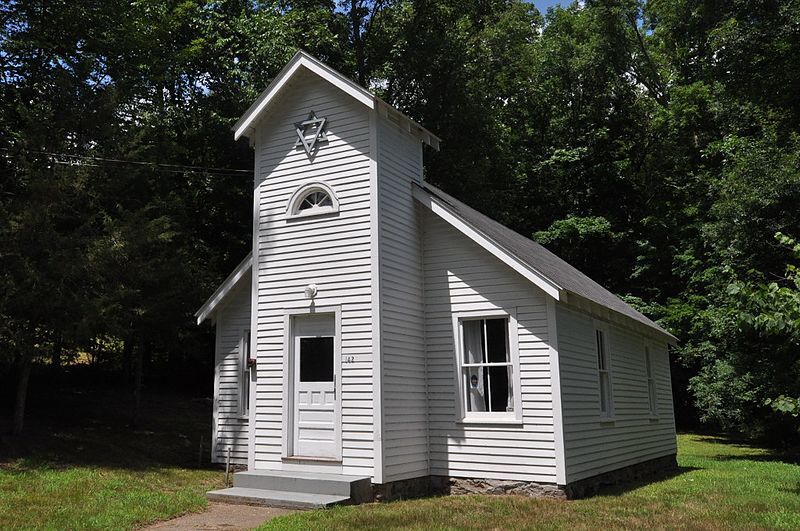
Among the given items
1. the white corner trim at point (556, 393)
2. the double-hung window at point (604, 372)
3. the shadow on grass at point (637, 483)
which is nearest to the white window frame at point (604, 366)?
the double-hung window at point (604, 372)

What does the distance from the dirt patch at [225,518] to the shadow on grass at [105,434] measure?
14.5 ft

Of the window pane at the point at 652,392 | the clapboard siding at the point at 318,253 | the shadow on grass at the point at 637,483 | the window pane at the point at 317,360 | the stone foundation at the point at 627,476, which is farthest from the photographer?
the window pane at the point at 652,392

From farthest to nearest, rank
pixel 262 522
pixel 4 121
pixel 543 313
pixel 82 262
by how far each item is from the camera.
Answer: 1. pixel 4 121
2. pixel 82 262
3. pixel 543 313
4. pixel 262 522

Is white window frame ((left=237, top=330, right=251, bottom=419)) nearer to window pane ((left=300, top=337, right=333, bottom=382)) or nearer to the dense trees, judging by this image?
the dense trees

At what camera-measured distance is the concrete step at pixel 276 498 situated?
30.6 ft

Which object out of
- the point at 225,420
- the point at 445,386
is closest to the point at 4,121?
the point at 225,420

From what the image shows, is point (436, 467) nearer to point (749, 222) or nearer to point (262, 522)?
point (262, 522)

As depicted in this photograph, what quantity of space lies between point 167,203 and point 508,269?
1069cm

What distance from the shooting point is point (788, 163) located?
18.3 meters

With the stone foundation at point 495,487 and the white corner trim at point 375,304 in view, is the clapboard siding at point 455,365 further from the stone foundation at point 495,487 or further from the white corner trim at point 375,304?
the white corner trim at point 375,304

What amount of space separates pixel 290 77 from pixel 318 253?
337 centimetres

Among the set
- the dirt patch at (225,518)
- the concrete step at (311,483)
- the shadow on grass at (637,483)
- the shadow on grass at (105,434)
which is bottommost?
the shadow on grass at (637,483)

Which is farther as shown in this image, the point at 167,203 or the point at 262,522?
the point at 167,203

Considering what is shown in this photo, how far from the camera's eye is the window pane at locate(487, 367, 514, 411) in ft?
36.7
